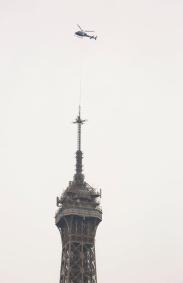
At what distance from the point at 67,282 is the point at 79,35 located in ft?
232

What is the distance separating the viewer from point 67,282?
199750 millimetres

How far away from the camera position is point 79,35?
19912cm

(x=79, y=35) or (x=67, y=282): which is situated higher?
(x=79, y=35)
